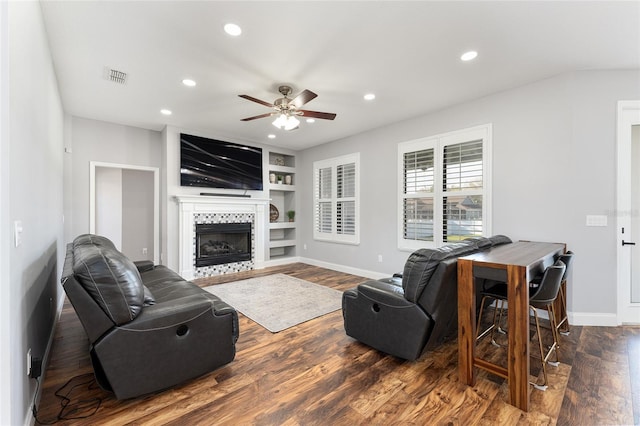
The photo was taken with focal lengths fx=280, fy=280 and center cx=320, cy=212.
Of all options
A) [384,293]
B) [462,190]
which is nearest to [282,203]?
[462,190]

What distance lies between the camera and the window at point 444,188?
380cm

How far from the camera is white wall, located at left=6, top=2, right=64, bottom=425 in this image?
1.31 metres

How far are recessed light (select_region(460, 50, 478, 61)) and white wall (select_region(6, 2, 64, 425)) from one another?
3.25m

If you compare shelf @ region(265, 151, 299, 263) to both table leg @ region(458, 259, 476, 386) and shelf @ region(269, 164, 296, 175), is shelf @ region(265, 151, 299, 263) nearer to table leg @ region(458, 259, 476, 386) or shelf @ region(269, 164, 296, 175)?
shelf @ region(269, 164, 296, 175)

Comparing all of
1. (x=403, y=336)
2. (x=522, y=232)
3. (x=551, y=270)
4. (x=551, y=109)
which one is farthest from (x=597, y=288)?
(x=403, y=336)

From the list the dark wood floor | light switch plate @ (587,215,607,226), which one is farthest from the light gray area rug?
light switch plate @ (587,215,607,226)

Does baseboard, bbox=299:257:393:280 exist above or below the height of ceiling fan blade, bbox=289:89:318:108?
below

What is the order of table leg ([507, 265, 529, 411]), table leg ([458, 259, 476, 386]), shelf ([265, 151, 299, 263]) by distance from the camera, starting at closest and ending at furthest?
table leg ([507, 265, 529, 411]) < table leg ([458, 259, 476, 386]) < shelf ([265, 151, 299, 263])

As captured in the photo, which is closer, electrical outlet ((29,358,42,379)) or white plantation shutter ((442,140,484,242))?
electrical outlet ((29,358,42,379))

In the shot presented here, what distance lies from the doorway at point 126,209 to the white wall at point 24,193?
11.8 feet

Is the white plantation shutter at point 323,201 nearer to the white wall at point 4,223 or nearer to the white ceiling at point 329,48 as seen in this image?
the white ceiling at point 329,48

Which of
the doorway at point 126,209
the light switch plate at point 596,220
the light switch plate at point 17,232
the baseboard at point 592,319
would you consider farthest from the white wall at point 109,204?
the light switch plate at point 596,220

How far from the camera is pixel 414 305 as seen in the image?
7.12 ft

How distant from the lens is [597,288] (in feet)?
9.92
